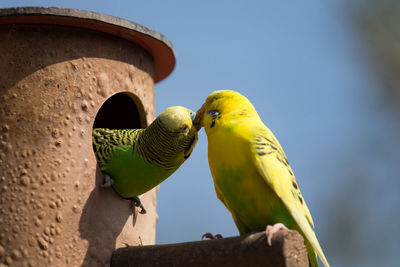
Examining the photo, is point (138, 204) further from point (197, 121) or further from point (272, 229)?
point (272, 229)

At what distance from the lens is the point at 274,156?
4.08 meters

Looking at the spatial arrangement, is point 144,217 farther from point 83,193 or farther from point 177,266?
point 177,266

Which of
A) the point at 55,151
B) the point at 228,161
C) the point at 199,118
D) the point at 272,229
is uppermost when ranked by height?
the point at 199,118

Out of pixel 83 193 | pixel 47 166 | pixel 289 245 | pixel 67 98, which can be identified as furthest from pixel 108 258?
pixel 289 245

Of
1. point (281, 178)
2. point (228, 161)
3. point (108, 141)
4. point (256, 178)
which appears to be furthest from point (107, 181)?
point (281, 178)

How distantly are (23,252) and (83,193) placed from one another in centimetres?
62

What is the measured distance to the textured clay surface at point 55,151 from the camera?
14.4ft

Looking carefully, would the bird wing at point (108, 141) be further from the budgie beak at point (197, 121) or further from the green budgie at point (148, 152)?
the budgie beak at point (197, 121)

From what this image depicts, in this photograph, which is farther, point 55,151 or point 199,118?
point 199,118

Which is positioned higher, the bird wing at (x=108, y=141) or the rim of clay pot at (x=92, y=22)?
the rim of clay pot at (x=92, y=22)

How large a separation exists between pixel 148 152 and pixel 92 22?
1.13 metres

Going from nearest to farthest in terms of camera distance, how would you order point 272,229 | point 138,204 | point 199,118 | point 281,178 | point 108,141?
1. point 272,229
2. point 281,178
3. point 199,118
4. point 108,141
5. point 138,204

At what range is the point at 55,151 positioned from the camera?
4.58 metres

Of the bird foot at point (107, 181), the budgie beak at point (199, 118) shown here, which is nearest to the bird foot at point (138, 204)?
the bird foot at point (107, 181)
